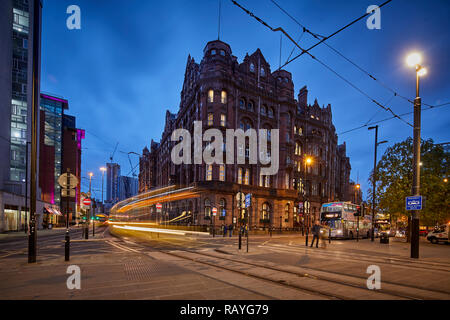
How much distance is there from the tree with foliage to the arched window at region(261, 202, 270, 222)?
22.1 m

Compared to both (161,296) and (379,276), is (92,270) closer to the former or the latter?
(161,296)

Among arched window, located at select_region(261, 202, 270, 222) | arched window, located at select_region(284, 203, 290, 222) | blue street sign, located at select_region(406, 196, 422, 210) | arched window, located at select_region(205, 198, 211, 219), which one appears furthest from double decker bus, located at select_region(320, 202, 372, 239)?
arched window, located at select_region(284, 203, 290, 222)

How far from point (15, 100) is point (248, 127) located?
130ft

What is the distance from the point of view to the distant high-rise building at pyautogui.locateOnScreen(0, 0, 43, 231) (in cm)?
3834

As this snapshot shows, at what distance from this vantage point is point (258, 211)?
140 ft

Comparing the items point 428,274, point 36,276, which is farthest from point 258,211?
point 36,276

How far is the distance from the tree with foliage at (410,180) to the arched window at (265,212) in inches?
869

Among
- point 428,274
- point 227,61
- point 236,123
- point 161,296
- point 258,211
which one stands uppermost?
point 227,61

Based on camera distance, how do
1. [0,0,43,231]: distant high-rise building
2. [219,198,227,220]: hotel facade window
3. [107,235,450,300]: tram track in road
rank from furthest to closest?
[219,198,227,220]: hotel facade window, [0,0,43,231]: distant high-rise building, [107,235,450,300]: tram track in road

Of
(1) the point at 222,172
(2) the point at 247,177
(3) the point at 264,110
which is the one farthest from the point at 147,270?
(3) the point at 264,110

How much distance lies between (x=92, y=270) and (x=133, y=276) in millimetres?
1844

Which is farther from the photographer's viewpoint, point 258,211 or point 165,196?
point 165,196

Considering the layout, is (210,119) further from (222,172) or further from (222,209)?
(222,209)

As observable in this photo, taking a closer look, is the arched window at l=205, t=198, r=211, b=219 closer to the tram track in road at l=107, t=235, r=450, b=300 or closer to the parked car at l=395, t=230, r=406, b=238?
the tram track in road at l=107, t=235, r=450, b=300
